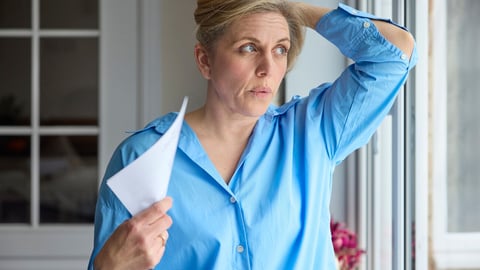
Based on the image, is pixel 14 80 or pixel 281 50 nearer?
pixel 281 50

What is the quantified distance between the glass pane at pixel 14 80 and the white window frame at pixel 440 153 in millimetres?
2572

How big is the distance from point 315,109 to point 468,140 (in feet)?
1.09

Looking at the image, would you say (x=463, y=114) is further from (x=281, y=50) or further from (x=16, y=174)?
(x=16, y=174)

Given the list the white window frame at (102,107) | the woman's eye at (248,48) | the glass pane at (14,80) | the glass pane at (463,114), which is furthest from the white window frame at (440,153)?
the glass pane at (14,80)

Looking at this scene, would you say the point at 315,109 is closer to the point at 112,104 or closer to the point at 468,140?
the point at 468,140

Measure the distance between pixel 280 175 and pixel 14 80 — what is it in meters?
2.82

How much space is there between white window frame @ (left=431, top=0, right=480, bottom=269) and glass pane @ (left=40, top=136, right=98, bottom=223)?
7.89ft

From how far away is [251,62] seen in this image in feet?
4.66

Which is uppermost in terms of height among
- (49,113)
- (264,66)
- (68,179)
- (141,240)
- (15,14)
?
(15,14)

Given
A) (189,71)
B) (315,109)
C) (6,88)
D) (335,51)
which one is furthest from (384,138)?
(6,88)

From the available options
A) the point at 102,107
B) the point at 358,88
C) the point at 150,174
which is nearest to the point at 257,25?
the point at 358,88

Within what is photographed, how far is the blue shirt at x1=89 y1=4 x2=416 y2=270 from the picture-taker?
1.40 metres

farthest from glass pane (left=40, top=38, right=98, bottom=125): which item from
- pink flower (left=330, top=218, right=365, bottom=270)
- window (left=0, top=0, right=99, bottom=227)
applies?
pink flower (left=330, top=218, right=365, bottom=270)

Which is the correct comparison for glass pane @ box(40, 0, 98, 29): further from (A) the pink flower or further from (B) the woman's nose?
(B) the woman's nose
